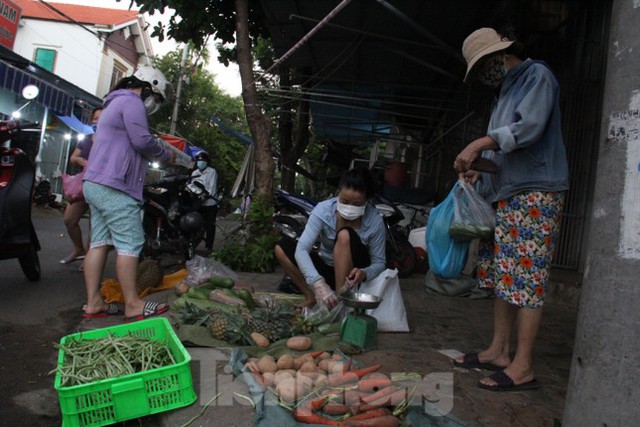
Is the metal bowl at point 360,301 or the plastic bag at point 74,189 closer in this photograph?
the metal bowl at point 360,301

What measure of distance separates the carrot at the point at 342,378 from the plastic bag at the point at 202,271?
7.25 ft

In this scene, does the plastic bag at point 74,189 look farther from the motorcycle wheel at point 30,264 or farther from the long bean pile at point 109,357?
the long bean pile at point 109,357

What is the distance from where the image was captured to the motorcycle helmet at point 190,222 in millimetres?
A: 5816

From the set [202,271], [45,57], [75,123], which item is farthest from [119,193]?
[45,57]

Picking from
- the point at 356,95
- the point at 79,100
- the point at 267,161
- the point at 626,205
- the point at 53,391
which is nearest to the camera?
the point at 626,205

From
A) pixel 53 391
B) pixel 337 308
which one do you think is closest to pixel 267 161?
pixel 337 308

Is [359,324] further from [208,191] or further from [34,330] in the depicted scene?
[208,191]

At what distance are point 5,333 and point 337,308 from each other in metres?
2.11

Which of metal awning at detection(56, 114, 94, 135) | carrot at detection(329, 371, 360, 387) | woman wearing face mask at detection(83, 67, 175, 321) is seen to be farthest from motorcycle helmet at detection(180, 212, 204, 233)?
metal awning at detection(56, 114, 94, 135)

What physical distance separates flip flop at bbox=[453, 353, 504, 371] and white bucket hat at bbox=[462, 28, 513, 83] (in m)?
1.60

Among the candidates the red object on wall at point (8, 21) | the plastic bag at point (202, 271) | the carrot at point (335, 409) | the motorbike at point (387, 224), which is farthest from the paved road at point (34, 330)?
the red object on wall at point (8, 21)

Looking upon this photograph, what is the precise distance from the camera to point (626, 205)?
4.75 ft

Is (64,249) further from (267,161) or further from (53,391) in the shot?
(53,391)

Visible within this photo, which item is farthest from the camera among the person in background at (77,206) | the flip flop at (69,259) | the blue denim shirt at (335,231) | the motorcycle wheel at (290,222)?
the motorcycle wheel at (290,222)
